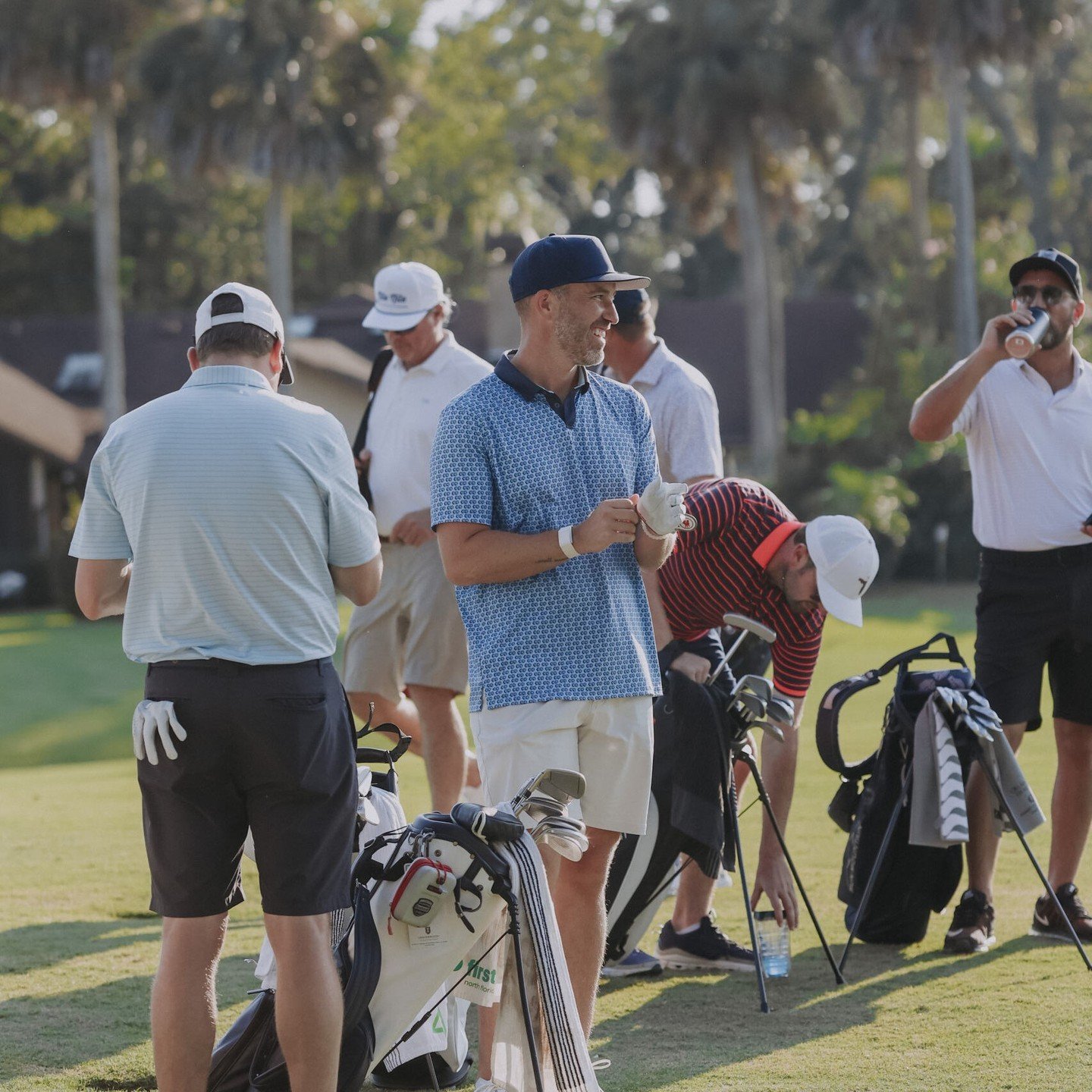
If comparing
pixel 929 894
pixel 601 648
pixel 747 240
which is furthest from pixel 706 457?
pixel 747 240

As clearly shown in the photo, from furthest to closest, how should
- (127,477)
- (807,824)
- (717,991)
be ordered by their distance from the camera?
(807,824) → (717,991) → (127,477)

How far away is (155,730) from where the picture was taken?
12.6 ft

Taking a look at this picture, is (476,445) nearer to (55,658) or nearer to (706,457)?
(706,457)

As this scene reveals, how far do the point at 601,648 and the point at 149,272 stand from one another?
45531mm

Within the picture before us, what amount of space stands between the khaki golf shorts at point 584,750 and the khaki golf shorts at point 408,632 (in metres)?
2.47

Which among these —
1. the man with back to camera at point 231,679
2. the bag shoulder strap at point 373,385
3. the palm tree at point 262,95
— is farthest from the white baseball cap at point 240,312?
the palm tree at point 262,95

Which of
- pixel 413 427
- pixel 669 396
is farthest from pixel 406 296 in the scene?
pixel 669 396

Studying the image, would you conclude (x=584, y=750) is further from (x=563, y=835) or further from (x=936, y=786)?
(x=936, y=786)

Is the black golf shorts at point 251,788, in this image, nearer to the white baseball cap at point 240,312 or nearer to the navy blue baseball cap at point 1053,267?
the white baseball cap at point 240,312

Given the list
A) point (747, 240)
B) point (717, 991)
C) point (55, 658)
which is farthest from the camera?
point (747, 240)

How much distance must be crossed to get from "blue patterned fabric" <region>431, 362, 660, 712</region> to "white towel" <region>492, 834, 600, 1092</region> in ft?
1.40

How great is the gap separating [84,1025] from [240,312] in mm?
2364

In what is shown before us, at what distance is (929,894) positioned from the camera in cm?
620

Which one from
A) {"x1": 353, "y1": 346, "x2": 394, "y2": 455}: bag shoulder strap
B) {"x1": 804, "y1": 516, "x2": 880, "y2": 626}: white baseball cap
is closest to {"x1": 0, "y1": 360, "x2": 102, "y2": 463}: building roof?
{"x1": 353, "y1": 346, "x2": 394, "y2": 455}: bag shoulder strap
